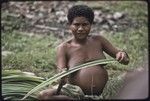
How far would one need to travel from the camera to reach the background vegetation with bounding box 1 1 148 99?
135 inches

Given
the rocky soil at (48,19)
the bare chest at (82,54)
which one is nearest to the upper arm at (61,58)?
the bare chest at (82,54)

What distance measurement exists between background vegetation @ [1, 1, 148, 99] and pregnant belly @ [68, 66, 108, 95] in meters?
0.08

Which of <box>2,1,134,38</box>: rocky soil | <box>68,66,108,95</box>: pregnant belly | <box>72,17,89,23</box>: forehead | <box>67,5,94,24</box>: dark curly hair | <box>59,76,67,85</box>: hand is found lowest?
<box>2,1,134,38</box>: rocky soil

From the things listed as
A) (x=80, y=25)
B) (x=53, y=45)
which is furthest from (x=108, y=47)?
(x=53, y=45)

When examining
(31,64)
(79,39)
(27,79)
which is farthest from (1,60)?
(79,39)

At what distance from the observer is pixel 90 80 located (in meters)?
2.72

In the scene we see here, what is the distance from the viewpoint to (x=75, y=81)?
272cm

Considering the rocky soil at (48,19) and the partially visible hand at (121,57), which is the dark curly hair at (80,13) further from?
the rocky soil at (48,19)

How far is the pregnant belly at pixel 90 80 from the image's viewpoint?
270 centimetres

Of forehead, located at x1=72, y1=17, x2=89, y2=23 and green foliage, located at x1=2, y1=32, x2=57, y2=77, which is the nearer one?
forehead, located at x1=72, y1=17, x2=89, y2=23

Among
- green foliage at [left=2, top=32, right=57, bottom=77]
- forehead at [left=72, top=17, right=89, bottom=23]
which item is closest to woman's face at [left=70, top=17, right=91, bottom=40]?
forehead at [left=72, top=17, right=89, bottom=23]

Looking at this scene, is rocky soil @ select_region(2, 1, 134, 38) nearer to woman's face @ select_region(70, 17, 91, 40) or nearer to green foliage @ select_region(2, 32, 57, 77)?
green foliage @ select_region(2, 32, 57, 77)

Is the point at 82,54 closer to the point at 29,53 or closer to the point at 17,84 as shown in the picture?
the point at 17,84

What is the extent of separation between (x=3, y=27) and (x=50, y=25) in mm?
533
